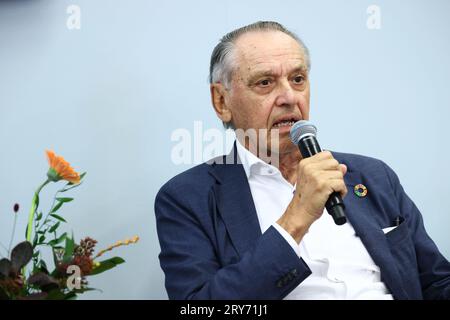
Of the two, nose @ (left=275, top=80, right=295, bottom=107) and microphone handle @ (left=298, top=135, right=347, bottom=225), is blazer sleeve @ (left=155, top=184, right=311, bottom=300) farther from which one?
nose @ (left=275, top=80, right=295, bottom=107)

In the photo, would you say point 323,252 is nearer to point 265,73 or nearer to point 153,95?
point 265,73

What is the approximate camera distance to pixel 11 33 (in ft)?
5.86

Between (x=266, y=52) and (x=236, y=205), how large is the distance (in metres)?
0.43

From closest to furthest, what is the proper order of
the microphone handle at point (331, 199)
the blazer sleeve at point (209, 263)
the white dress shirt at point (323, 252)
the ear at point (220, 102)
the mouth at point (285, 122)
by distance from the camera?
1. the microphone handle at point (331, 199)
2. the blazer sleeve at point (209, 263)
3. the white dress shirt at point (323, 252)
4. the mouth at point (285, 122)
5. the ear at point (220, 102)

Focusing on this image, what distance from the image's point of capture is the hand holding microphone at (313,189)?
1200mm

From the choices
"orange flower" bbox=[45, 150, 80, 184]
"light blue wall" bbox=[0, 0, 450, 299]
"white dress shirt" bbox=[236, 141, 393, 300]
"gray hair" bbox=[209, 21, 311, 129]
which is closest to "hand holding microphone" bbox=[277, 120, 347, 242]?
"white dress shirt" bbox=[236, 141, 393, 300]

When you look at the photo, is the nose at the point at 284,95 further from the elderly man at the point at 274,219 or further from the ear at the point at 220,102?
the ear at the point at 220,102

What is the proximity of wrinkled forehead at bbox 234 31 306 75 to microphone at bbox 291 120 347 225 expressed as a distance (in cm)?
24

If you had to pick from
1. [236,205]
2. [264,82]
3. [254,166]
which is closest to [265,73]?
[264,82]

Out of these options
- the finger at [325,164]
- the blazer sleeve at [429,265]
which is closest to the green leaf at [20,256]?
the finger at [325,164]

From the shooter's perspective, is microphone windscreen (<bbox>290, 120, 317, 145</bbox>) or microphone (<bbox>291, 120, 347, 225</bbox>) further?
microphone windscreen (<bbox>290, 120, 317, 145</bbox>)

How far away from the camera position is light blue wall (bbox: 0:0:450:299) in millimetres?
1789

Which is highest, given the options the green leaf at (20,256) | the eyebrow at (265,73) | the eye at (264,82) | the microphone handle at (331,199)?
the eyebrow at (265,73)

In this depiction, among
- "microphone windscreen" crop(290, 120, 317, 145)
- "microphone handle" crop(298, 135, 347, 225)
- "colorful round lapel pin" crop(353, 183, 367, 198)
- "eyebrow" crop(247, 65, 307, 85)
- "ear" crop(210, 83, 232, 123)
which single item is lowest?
"colorful round lapel pin" crop(353, 183, 367, 198)
